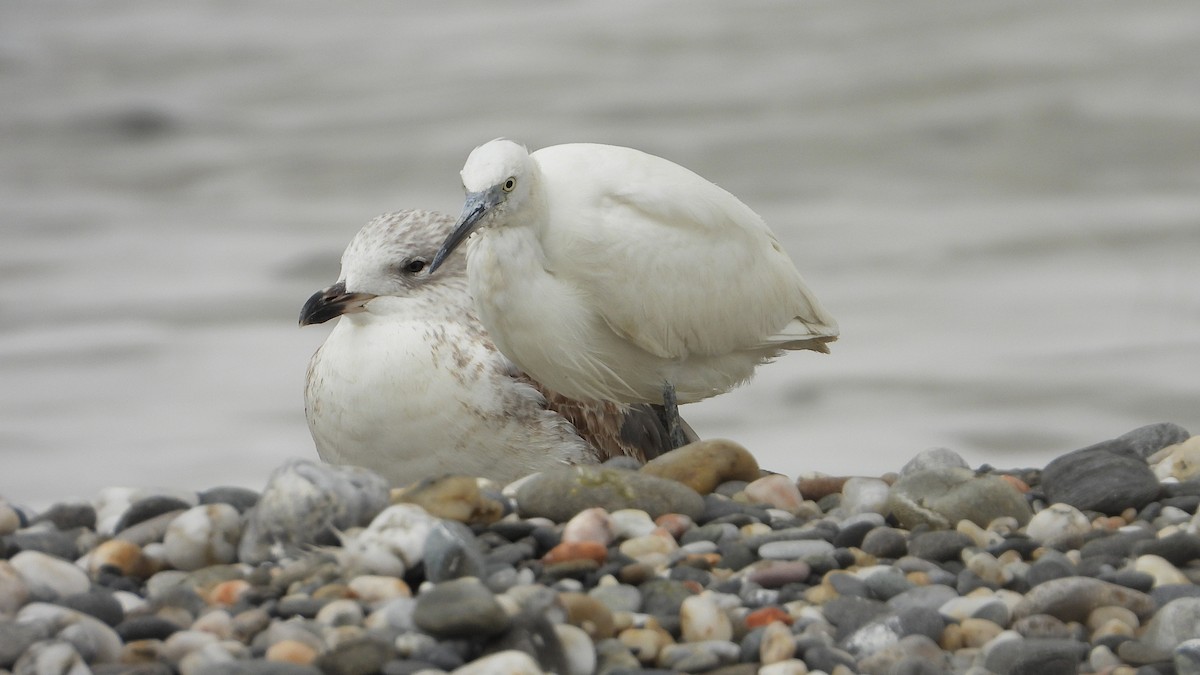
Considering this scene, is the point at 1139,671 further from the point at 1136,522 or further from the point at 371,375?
the point at 371,375

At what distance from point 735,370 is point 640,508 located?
1.70 meters

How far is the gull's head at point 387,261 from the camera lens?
5.75 m

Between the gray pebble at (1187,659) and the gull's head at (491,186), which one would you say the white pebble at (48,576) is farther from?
the gray pebble at (1187,659)

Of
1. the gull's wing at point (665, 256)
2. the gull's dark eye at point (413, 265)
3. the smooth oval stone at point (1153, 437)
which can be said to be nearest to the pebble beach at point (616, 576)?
the smooth oval stone at point (1153, 437)

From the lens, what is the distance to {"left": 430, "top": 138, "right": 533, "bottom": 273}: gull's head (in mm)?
5008

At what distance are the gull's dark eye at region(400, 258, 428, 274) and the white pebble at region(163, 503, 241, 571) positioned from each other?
6.00 feet

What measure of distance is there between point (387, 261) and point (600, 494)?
1.80 m

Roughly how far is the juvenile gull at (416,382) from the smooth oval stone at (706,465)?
Answer: 108cm

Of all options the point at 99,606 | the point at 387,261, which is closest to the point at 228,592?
the point at 99,606

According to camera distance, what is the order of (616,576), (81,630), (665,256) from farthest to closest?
(665,256)
(616,576)
(81,630)

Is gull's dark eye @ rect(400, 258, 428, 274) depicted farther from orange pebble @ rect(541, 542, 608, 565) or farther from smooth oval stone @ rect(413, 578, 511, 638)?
smooth oval stone @ rect(413, 578, 511, 638)

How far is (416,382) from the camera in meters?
5.66

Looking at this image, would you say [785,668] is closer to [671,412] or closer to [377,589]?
[377,589]

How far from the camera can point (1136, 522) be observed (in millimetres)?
4672
